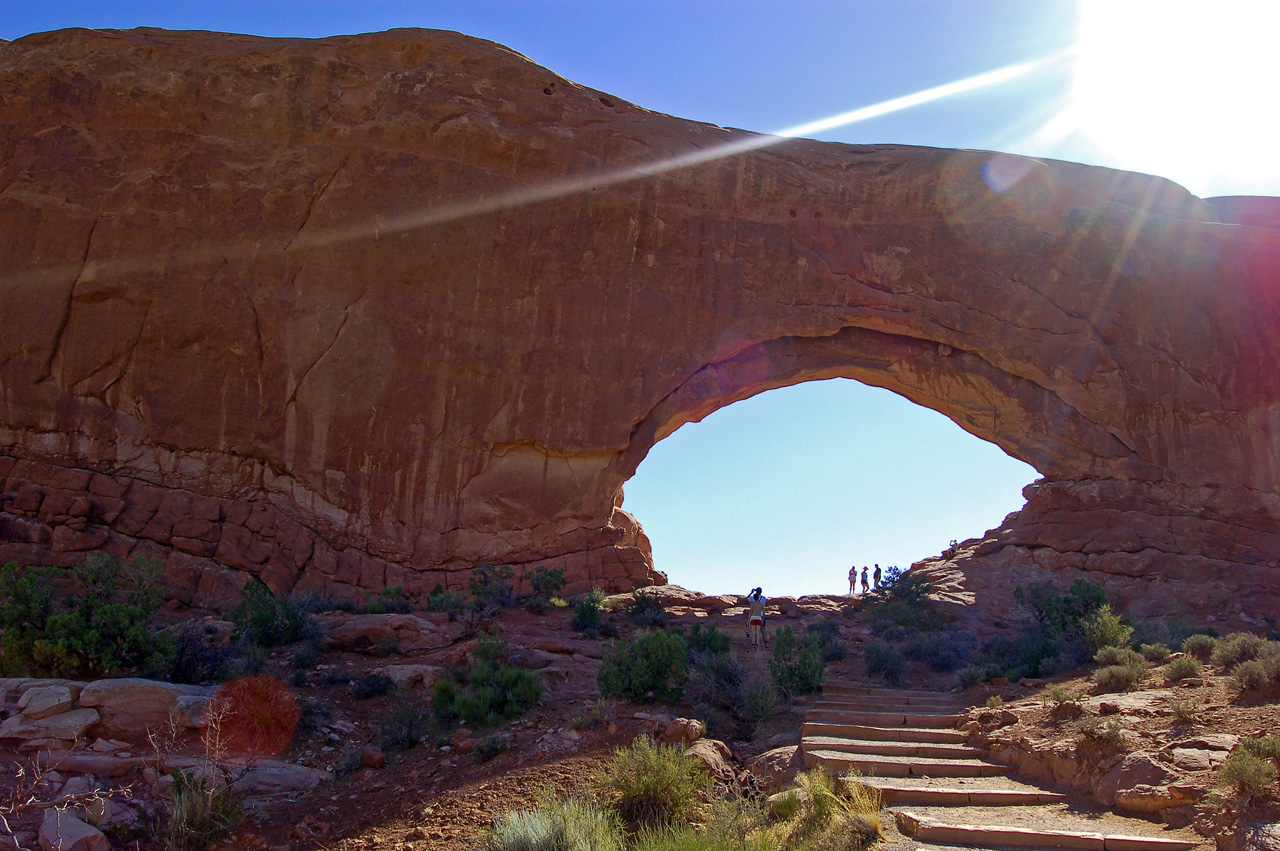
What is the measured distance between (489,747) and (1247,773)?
557cm

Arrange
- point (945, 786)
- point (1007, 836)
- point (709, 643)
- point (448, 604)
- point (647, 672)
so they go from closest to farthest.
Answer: point (1007, 836), point (945, 786), point (647, 672), point (709, 643), point (448, 604)

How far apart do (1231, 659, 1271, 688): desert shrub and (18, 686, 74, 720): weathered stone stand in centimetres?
992

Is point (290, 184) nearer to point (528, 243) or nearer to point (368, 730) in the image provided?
point (528, 243)

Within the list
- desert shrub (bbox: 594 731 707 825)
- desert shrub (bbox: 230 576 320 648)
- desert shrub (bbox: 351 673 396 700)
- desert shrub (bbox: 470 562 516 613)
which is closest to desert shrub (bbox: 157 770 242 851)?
desert shrub (bbox: 594 731 707 825)

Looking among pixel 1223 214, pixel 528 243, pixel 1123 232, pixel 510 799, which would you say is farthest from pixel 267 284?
pixel 1223 214

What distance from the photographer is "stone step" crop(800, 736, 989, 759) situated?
7.73 m

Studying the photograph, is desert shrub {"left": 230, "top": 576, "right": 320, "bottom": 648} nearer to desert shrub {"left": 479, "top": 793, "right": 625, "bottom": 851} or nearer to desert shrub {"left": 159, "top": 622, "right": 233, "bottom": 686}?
desert shrub {"left": 159, "top": 622, "right": 233, "bottom": 686}

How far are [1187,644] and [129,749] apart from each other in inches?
419

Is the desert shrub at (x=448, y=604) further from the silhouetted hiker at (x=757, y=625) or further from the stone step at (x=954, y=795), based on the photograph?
the stone step at (x=954, y=795)

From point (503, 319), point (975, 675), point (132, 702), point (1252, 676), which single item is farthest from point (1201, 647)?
A: point (503, 319)

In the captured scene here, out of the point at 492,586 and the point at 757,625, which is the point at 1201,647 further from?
the point at 492,586

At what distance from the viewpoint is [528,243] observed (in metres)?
19.2

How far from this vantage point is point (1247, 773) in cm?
511

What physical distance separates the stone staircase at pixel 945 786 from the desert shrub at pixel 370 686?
4561 mm
